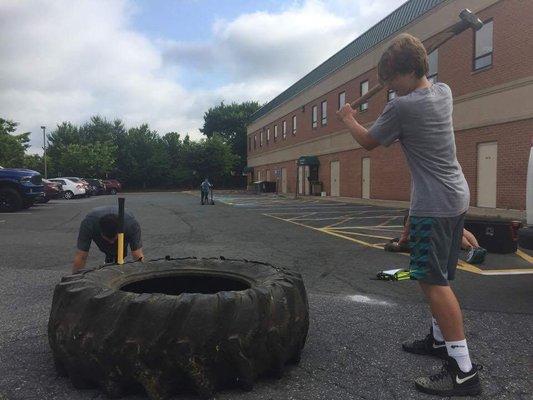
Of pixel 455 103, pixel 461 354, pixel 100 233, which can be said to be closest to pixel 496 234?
pixel 461 354

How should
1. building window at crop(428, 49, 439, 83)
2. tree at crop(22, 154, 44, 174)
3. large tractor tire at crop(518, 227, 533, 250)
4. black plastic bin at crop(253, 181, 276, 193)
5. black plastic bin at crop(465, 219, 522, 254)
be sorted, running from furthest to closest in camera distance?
1. tree at crop(22, 154, 44, 174)
2. black plastic bin at crop(253, 181, 276, 193)
3. building window at crop(428, 49, 439, 83)
4. black plastic bin at crop(465, 219, 522, 254)
5. large tractor tire at crop(518, 227, 533, 250)

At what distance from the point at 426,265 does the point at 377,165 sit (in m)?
20.2

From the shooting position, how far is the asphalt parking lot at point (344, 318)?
276 centimetres

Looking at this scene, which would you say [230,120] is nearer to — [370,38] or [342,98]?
[342,98]

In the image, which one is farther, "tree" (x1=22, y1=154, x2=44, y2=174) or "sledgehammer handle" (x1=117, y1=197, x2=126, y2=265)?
"tree" (x1=22, y1=154, x2=44, y2=174)

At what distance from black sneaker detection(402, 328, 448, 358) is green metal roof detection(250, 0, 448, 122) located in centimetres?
1743

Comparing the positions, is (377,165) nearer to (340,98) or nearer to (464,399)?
(340,98)

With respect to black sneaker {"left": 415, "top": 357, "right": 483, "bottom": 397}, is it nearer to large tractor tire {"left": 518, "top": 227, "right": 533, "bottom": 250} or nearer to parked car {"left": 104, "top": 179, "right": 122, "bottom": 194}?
large tractor tire {"left": 518, "top": 227, "right": 533, "bottom": 250}

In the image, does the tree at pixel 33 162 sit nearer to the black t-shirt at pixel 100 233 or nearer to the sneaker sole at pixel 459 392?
the black t-shirt at pixel 100 233

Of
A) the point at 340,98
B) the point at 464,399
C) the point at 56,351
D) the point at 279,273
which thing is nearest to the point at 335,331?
the point at 279,273

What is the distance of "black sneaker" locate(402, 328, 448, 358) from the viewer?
3.20 metres

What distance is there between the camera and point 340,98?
2692 centimetres

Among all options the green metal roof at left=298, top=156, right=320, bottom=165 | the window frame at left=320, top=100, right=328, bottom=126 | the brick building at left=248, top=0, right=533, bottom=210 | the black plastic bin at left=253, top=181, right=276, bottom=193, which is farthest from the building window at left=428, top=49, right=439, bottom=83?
the black plastic bin at left=253, top=181, right=276, bottom=193

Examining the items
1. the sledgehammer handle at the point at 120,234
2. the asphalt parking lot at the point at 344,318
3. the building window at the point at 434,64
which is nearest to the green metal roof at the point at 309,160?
the building window at the point at 434,64
